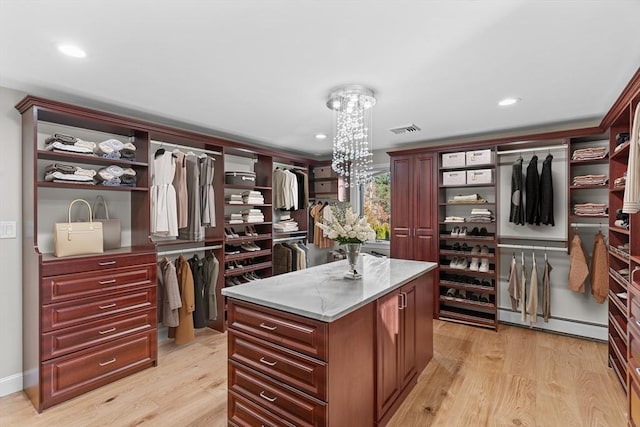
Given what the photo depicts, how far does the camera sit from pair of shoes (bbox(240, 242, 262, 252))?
435 centimetres

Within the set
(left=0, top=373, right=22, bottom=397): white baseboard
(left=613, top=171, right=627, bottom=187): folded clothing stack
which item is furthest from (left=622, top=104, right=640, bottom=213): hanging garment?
(left=0, top=373, right=22, bottom=397): white baseboard

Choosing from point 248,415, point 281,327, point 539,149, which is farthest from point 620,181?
point 248,415

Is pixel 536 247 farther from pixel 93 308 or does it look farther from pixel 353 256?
pixel 93 308

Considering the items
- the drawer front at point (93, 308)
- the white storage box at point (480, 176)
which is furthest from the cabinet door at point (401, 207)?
the drawer front at point (93, 308)

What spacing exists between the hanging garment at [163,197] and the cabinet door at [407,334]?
2.32 metres

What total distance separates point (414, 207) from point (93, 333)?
3.77 metres

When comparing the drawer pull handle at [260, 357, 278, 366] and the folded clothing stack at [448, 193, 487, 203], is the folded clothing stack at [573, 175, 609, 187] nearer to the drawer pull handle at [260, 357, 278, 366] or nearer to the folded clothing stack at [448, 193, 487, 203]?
the folded clothing stack at [448, 193, 487, 203]

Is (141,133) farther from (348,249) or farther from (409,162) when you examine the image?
(409,162)

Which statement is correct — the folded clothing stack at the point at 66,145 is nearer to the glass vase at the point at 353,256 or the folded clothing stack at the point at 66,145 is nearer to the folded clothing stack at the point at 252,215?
the folded clothing stack at the point at 252,215

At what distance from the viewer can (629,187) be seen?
2.02 m

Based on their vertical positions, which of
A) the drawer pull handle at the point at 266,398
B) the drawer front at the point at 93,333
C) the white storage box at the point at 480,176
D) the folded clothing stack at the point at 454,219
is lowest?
the drawer pull handle at the point at 266,398

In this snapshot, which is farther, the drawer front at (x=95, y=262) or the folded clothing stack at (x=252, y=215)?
the folded clothing stack at (x=252, y=215)

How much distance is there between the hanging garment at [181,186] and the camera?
345cm

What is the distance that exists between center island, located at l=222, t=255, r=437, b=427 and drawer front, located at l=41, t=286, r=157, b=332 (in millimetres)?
1305
